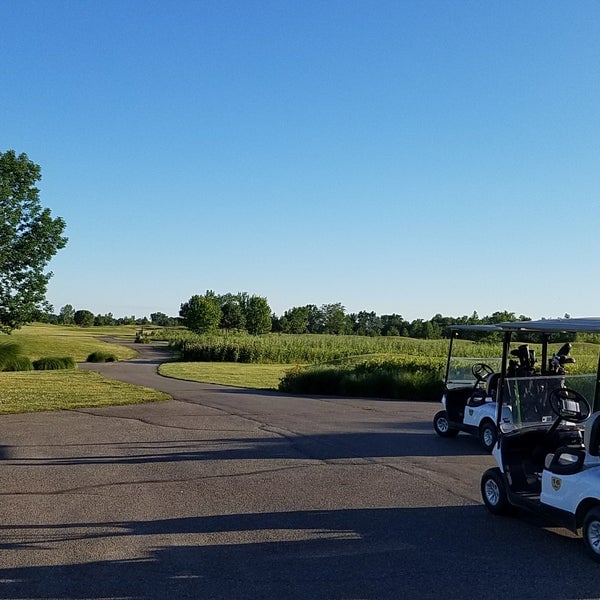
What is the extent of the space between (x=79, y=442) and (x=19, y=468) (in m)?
2.33

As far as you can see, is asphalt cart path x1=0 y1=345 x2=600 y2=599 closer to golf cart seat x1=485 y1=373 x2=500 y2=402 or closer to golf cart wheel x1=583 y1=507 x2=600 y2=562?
golf cart wheel x1=583 y1=507 x2=600 y2=562

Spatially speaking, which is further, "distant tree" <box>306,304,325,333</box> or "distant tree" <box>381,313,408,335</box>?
"distant tree" <box>306,304,325,333</box>

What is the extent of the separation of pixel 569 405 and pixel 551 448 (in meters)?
Result: 0.53

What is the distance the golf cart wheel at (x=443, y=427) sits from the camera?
12.9m

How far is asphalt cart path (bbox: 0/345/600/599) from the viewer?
17.5ft

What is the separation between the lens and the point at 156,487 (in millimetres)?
8820

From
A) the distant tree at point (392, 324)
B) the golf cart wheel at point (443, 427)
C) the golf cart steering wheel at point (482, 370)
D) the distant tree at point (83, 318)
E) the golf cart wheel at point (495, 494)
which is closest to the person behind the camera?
the golf cart wheel at point (495, 494)

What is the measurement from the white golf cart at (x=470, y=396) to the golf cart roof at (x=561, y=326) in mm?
3367

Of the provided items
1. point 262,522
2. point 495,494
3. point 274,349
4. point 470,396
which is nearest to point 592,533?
point 495,494

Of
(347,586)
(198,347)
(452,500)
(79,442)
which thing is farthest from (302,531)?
(198,347)

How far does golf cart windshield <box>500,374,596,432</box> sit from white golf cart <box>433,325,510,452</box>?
2.87m

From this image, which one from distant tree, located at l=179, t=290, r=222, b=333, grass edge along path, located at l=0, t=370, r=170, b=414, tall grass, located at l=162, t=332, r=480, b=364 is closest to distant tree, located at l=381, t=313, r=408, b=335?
distant tree, located at l=179, t=290, r=222, b=333

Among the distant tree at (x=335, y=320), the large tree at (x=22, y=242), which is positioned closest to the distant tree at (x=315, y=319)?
the distant tree at (x=335, y=320)

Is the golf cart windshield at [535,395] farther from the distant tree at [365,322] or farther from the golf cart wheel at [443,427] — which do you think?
A: the distant tree at [365,322]
